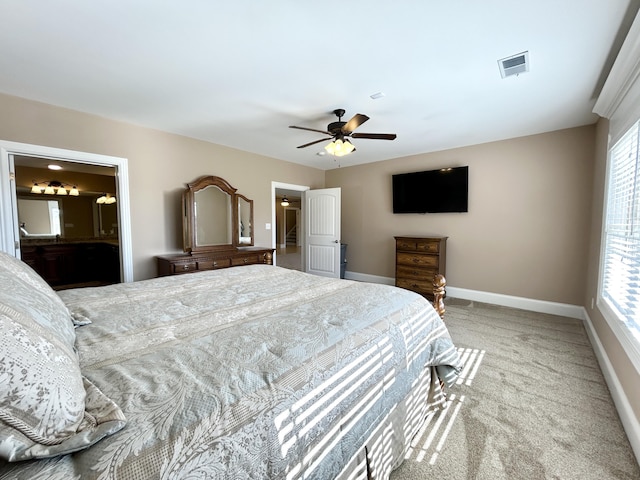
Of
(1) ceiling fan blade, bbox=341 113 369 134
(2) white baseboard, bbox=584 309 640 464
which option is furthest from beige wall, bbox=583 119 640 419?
(1) ceiling fan blade, bbox=341 113 369 134

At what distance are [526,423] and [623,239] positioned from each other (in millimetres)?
1663

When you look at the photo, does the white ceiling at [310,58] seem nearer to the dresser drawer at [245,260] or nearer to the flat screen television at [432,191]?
the flat screen television at [432,191]

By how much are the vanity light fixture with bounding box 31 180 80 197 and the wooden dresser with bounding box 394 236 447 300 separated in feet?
22.2

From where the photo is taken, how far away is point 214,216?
4.17m

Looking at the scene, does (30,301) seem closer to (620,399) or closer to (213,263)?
(213,263)

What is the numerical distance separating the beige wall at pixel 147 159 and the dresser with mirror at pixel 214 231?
0.23 m

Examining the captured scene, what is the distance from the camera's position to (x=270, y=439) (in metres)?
0.81

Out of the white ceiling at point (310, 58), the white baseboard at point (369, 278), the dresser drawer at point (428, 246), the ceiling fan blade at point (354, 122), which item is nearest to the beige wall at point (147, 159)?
the white ceiling at point (310, 58)

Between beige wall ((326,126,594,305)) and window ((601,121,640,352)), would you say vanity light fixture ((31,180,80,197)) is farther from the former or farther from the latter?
window ((601,121,640,352))

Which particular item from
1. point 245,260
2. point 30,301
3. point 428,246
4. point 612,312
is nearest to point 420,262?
point 428,246

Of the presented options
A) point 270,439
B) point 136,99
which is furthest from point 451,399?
point 136,99

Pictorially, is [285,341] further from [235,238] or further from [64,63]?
[235,238]

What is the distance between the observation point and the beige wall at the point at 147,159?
2.83 metres

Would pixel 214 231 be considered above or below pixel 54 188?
below
